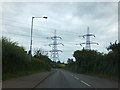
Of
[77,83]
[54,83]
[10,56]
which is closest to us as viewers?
[54,83]

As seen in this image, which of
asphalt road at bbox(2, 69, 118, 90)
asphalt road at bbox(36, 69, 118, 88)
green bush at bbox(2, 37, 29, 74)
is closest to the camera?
asphalt road at bbox(2, 69, 118, 90)

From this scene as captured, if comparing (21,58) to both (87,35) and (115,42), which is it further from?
(87,35)

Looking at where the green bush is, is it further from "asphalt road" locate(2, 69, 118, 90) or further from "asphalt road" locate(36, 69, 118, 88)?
"asphalt road" locate(36, 69, 118, 88)

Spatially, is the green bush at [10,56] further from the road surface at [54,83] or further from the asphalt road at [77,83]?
the asphalt road at [77,83]

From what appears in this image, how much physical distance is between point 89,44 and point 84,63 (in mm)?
19212

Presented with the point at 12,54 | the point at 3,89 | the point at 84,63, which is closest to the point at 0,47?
the point at 12,54

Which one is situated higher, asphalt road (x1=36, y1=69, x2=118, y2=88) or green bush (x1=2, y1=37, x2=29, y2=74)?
green bush (x1=2, y1=37, x2=29, y2=74)

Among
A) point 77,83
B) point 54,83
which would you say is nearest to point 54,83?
point 54,83

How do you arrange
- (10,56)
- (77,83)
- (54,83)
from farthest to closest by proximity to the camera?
(10,56)
(77,83)
(54,83)

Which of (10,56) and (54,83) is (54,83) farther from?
(10,56)

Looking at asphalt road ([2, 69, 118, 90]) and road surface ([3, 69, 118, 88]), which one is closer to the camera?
road surface ([3, 69, 118, 88])

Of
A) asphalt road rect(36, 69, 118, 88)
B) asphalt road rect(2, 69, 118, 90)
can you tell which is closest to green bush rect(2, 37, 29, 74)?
asphalt road rect(2, 69, 118, 90)

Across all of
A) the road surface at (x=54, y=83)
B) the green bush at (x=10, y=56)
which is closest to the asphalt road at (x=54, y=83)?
the road surface at (x=54, y=83)

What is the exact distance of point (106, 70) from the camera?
52.5 metres
